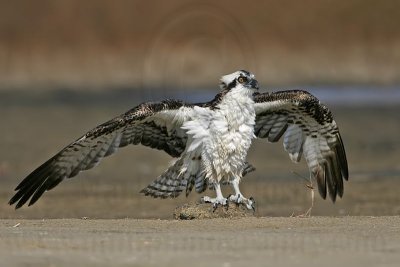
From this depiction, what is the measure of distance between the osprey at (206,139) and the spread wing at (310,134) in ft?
0.04

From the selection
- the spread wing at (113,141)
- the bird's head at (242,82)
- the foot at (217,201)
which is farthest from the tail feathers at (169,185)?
the bird's head at (242,82)

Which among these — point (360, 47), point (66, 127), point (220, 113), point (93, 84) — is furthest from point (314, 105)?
point (360, 47)

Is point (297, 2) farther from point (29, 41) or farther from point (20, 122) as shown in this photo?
point (20, 122)

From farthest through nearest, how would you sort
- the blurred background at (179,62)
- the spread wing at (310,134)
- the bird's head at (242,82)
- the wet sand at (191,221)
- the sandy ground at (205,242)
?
the blurred background at (179,62)
the spread wing at (310,134)
the bird's head at (242,82)
the wet sand at (191,221)
the sandy ground at (205,242)

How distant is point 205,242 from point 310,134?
4.84m

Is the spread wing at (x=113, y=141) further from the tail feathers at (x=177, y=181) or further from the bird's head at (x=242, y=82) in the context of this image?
the bird's head at (x=242, y=82)

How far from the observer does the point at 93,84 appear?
4759 centimetres

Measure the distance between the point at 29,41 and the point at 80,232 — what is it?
127ft

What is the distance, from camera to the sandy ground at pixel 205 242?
12.1 m

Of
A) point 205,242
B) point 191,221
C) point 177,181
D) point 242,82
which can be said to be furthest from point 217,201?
point 205,242

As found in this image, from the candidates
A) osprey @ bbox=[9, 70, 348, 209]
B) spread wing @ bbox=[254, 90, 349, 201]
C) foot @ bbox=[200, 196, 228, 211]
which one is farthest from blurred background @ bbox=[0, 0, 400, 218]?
foot @ bbox=[200, 196, 228, 211]

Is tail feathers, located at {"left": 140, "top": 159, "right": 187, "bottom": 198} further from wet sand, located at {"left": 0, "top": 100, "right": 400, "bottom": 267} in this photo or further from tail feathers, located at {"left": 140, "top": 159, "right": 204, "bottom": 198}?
wet sand, located at {"left": 0, "top": 100, "right": 400, "bottom": 267}

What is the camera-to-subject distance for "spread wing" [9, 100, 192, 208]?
53.7 feet

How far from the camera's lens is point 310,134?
17781mm
